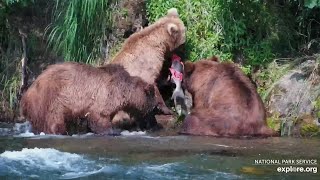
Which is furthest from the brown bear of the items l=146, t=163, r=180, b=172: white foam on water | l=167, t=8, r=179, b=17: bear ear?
l=146, t=163, r=180, b=172: white foam on water

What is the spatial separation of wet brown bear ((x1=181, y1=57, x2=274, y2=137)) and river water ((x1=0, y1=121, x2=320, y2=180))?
0.92 ft

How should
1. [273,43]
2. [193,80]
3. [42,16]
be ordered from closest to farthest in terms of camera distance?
[193,80] → [273,43] → [42,16]

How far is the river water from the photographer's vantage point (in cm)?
705

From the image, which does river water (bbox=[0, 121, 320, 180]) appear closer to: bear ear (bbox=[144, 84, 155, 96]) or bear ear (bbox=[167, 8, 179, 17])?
bear ear (bbox=[144, 84, 155, 96])

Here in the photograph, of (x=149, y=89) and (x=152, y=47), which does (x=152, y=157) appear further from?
(x=152, y=47)

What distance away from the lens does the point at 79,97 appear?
983cm

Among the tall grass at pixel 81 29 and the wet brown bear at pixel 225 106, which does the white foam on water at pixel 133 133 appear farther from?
the tall grass at pixel 81 29

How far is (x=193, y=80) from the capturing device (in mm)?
10445

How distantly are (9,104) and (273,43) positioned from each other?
4.40 meters

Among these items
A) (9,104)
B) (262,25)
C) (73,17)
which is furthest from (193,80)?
(9,104)

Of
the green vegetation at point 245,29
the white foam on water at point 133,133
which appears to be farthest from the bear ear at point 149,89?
the green vegetation at point 245,29

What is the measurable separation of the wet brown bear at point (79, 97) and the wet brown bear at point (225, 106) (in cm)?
83

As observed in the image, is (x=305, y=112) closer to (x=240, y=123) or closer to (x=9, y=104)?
(x=240, y=123)

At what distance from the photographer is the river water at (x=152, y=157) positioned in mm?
7051
